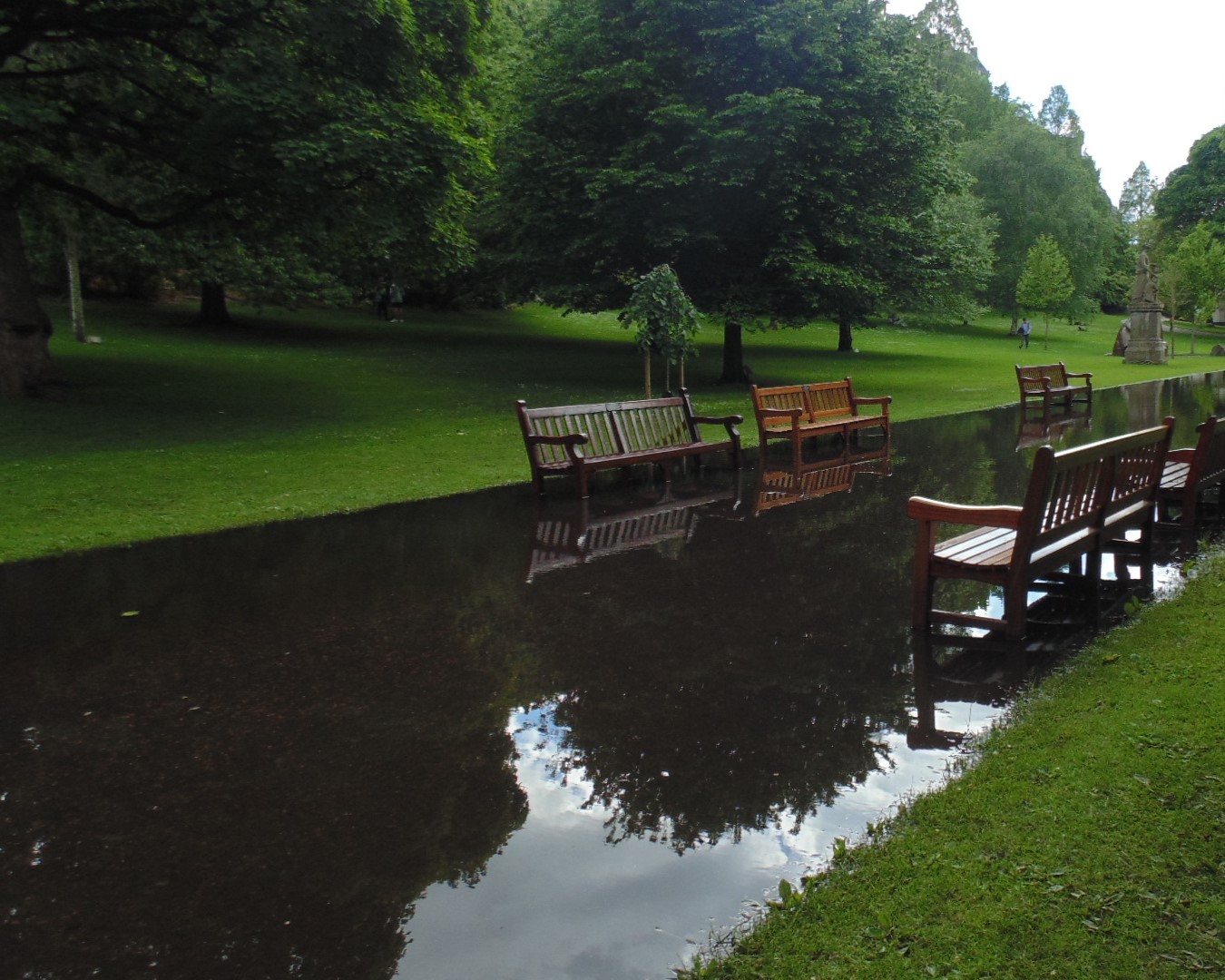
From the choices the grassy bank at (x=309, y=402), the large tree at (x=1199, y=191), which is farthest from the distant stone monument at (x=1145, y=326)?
the large tree at (x=1199, y=191)

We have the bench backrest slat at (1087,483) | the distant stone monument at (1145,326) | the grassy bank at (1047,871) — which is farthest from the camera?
the distant stone monument at (1145,326)

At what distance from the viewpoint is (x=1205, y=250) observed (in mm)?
60688

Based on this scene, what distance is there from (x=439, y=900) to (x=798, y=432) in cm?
1011

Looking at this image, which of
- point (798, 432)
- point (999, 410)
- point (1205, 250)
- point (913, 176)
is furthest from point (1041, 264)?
point (798, 432)

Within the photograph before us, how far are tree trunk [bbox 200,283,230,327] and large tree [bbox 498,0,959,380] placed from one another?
12716mm

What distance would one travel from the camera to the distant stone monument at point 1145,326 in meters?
39.7

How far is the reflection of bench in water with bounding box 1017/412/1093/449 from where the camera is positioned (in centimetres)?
1571

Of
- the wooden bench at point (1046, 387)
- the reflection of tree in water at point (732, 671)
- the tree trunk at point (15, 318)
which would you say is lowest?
the reflection of tree in water at point (732, 671)

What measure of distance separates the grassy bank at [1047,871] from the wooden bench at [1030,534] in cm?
125

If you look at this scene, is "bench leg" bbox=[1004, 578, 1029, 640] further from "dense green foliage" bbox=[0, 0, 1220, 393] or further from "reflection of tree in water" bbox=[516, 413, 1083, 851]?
"dense green foliage" bbox=[0, 0, 1220, 393]

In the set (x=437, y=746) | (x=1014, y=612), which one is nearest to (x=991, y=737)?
(x=1014, y=612)

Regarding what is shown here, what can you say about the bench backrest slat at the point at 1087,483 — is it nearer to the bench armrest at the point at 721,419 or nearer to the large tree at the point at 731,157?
the bench armrest at the point at 721,419

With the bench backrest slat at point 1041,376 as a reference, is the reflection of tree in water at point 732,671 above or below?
below

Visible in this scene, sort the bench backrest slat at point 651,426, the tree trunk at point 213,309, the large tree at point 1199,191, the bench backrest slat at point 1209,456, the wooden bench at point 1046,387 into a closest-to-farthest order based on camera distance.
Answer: the bench backrest slat at point 1209,456 → the bench backrest slat at point 651,426 → the wooden bench at point 1046,387 → the tree trunk at point 213,309 → the large tree at point 1199,191
